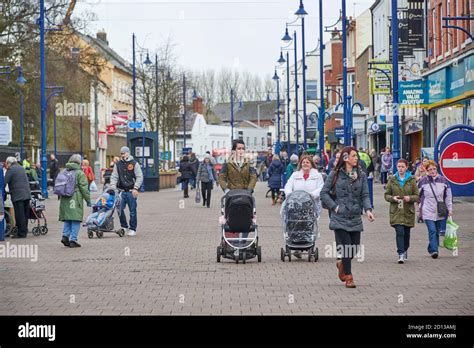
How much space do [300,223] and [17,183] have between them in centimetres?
810

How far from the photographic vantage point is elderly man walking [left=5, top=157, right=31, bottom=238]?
2216 centimetres

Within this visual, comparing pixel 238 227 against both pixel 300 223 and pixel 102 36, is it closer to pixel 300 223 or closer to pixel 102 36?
pixel 300 223

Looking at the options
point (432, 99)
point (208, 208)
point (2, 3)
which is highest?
point (2, 3)

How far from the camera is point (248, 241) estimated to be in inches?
647

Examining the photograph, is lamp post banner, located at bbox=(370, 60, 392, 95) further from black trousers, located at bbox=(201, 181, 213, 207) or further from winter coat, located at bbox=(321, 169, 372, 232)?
winter coat, located at bbox=(321, 169, 372, 232)

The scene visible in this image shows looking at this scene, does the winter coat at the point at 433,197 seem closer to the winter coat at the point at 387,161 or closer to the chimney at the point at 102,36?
the winter coat at the point at 387,161

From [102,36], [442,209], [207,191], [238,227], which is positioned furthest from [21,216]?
[102,36]

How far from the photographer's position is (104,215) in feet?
A: 72.1

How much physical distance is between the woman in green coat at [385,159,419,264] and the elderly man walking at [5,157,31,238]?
8874mm

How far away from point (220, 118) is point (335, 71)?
81193 mm

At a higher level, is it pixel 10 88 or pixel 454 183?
pixel 10 88

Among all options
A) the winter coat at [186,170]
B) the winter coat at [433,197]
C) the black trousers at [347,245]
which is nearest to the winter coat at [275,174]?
the winter coat at [186,170]
